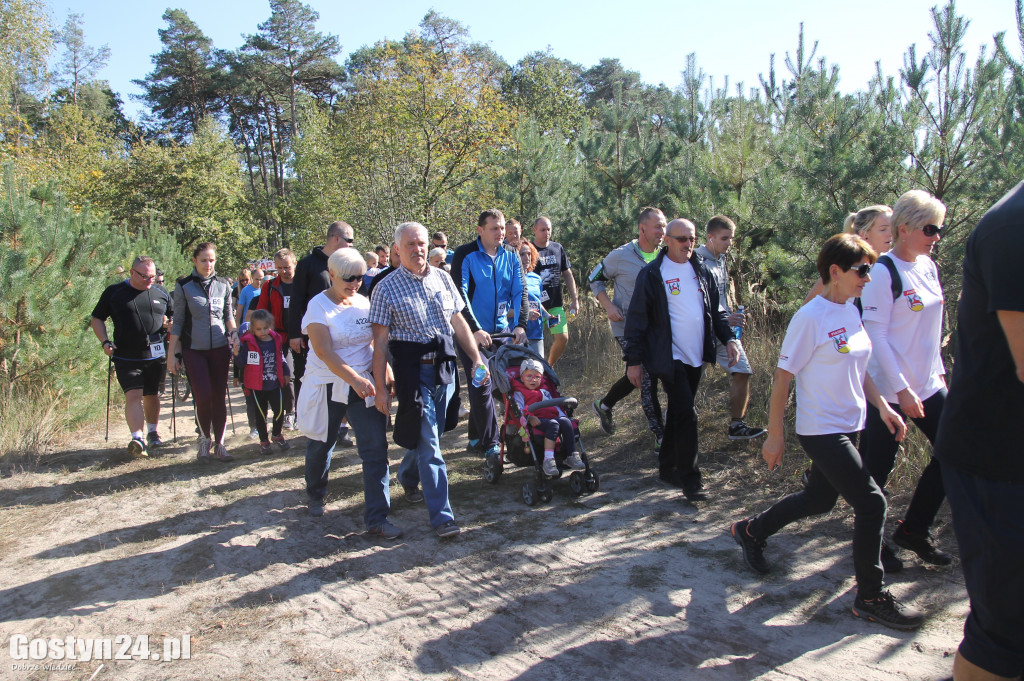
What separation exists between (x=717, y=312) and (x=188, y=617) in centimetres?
387

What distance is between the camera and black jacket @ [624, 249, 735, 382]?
4855 millimetres

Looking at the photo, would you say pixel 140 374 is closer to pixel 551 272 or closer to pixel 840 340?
pixel 551 272

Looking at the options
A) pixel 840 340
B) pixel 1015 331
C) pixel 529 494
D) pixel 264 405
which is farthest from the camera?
pixel 264 405

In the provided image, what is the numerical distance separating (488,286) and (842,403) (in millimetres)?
3281

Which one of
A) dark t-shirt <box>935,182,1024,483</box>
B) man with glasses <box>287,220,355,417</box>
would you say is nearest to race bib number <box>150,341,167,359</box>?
man with glasses <box>287,220,355,417</box>

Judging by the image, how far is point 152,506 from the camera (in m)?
5.32

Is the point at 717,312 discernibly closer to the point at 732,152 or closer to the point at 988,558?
the point at 988,558

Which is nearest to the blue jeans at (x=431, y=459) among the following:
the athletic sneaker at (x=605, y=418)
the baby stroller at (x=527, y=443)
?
the baby stroller at (x=527, y=443)

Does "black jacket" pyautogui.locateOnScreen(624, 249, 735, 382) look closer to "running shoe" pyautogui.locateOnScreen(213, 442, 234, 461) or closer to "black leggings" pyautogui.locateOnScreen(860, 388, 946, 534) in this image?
"black leggings" pyautogui.locateOnScreen(860, 388, 946, 534)

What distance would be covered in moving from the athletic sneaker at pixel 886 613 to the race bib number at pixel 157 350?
622cm

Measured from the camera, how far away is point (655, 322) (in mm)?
4941

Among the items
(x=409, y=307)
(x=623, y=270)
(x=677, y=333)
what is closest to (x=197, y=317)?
(x=409, y=307)

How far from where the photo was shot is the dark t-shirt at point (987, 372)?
194cm

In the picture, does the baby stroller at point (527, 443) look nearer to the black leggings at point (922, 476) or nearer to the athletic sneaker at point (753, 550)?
the athletic sneaker at point (753, 550)
